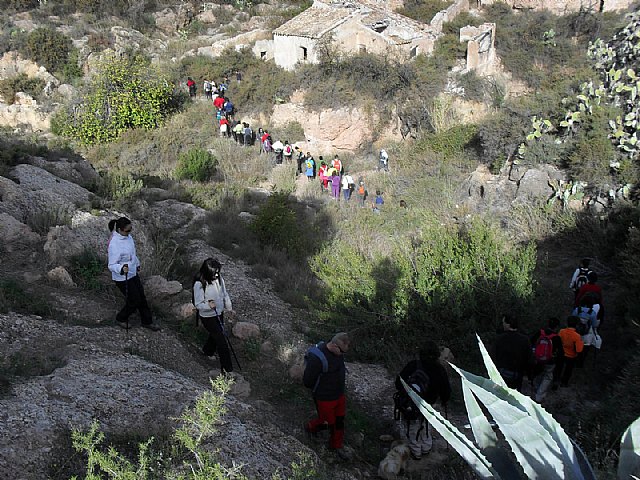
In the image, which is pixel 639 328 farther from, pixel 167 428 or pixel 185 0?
pixel 185 0

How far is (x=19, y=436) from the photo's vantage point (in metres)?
4.13

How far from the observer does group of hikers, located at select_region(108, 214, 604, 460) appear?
5.04m

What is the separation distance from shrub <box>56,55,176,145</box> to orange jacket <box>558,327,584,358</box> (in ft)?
62.9

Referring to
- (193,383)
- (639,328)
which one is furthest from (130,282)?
(639,328)

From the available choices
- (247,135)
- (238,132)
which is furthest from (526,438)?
(238,132)

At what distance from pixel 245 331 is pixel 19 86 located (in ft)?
78.9

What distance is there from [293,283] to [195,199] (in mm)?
5487

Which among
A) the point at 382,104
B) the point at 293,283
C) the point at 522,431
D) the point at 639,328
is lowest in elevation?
the point at 382,104

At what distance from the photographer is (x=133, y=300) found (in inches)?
257

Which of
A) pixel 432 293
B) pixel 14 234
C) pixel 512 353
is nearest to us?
pixel 512 353

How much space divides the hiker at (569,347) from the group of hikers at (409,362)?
1cm

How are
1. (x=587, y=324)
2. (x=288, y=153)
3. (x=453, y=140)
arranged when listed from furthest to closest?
(x=288, y=153)
(x=453, y=140)
(x=587, y=324)

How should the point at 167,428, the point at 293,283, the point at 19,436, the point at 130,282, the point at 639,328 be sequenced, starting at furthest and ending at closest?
the point at 293,283, the point at 639,328, the point at 130,282, the point at 167,428, the point at 19,436

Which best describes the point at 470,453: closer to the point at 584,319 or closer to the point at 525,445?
the point at 525,445
